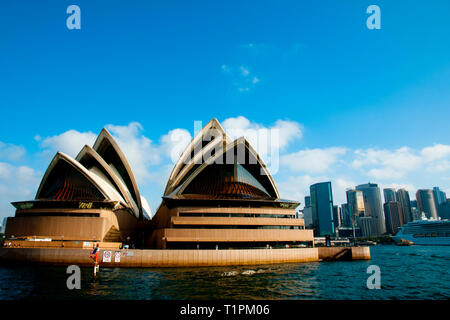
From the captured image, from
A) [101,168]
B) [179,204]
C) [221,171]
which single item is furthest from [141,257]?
[101,168]

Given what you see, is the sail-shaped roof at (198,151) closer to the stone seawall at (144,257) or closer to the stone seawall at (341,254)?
the stone seawall at (144,257)

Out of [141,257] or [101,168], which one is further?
[101,168]

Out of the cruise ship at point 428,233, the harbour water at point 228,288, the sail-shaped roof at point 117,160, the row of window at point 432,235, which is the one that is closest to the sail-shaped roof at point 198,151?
the sail-shaped roof at point 117,160

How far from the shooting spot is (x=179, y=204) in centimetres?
4622

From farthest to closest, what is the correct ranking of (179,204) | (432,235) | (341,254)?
1. (432,235)
2. (179,204)
3. (341,254)

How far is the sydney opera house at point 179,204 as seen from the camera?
42.5 m

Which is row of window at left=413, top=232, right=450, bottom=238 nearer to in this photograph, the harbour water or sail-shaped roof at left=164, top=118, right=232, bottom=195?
sail-shaped roof at left=164, top=118, right=232, bottom=195

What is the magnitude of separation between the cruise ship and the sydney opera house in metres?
97.2

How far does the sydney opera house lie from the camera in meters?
42.5

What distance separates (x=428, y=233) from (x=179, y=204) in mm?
118155

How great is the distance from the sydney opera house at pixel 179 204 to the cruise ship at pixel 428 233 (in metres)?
97.2

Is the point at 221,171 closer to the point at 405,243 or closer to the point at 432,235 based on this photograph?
the point at 405,243
